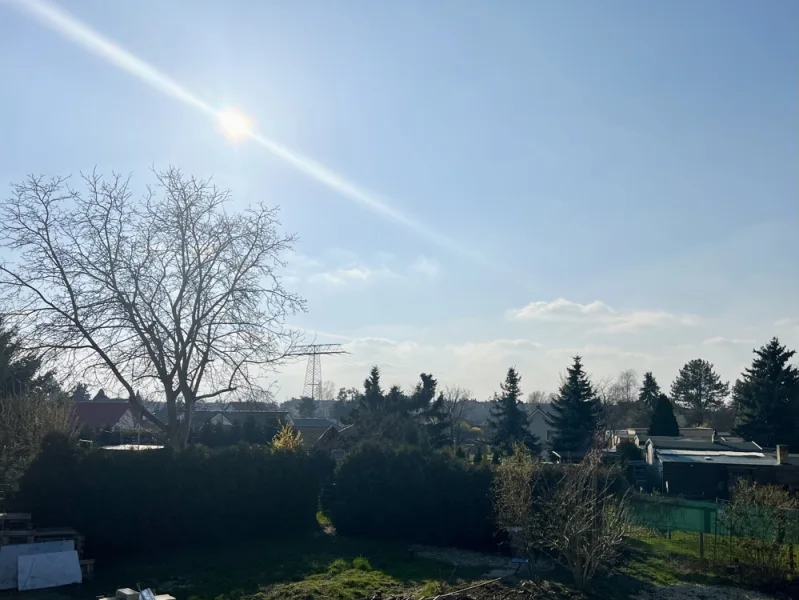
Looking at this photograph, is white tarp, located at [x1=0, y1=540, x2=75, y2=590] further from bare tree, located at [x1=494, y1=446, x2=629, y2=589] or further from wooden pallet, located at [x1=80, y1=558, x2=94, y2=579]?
bare tree, located at [x1=494, y1=446, x2=629, y2=589]

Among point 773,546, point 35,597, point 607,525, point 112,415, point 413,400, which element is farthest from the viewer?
point 112,415

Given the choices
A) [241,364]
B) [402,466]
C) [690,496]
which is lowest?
[690,496]

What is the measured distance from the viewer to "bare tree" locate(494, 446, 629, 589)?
1212 centimetres

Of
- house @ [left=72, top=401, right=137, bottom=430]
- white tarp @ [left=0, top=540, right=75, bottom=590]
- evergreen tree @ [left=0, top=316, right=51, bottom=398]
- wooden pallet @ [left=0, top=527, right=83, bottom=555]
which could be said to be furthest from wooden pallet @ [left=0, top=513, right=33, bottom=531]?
house @ [left=72, top=401, right=137, bottom=430]

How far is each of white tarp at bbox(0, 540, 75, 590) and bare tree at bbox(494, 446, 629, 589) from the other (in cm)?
889

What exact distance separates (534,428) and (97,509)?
197 ft

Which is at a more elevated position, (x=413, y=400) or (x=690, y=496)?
(x=413, y=400)

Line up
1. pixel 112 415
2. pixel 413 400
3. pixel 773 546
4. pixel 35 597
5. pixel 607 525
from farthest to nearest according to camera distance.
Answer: pixel 112 415 → pixel 413 400 → pixel 773 546 → pixel 607 525 → pixel 35 597

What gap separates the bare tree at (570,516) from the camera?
477 inches

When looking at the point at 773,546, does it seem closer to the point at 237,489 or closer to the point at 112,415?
the point at 237,489

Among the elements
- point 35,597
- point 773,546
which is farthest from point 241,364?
point 773,546

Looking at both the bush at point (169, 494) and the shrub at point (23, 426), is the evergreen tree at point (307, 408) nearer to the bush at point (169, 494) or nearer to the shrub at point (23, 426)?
the shrub at point (23, 426)

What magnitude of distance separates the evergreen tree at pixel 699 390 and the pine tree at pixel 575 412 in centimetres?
2574

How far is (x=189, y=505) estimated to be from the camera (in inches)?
610
